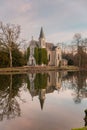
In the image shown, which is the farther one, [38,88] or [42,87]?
[42,87]

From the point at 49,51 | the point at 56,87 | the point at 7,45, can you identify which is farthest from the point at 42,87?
the point at 49,51

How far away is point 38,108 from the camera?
1509cm

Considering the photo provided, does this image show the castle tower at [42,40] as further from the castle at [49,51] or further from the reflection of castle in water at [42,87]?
the reflection of castle in water at [42,87]

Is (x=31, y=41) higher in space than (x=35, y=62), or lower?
higher

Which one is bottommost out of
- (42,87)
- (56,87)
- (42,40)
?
(56,87)

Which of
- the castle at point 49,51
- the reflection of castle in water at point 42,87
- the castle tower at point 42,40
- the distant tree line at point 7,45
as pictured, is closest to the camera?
the reflection of castle in water at point 42,87

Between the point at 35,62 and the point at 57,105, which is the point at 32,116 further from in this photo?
the point at 35,62

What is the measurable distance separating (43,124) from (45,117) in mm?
1449

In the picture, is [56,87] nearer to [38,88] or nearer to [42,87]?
[42,87]

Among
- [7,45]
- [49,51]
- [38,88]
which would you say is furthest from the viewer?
[49,51]

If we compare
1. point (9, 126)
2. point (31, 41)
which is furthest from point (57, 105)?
point (31, 41)

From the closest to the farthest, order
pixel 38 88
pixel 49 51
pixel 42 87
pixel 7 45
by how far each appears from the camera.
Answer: pixel 38 88, pixel 42 87, pixel 7 45, pixel 49 51

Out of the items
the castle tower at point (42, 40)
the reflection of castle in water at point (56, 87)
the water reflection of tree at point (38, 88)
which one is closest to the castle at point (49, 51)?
the castle tower at point (42, 40)

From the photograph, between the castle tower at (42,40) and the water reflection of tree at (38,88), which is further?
the castle tower at (42,40)
